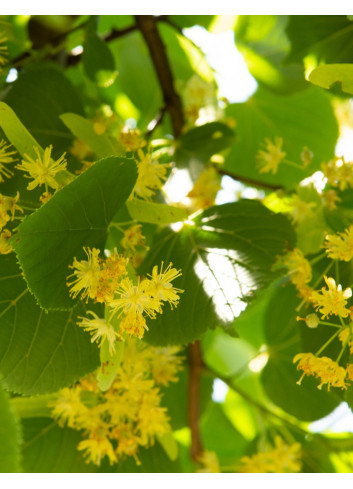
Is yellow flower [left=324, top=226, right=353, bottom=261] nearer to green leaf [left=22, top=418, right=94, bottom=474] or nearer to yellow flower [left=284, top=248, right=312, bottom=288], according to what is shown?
yellow flower [left=284, top=248, right=312, bottom=288]

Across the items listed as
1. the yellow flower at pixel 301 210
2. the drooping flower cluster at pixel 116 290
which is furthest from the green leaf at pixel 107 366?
the yellow flower at pixel 301 210

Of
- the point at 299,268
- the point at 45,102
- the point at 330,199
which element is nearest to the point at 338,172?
the point at 330,199

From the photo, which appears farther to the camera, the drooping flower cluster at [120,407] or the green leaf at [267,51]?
the green leaf at [267,51]

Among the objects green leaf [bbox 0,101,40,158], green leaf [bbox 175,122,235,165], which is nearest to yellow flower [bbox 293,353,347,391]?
green leaf [bbox 0,101,40,158]

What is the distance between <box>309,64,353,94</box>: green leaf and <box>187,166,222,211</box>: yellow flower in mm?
331

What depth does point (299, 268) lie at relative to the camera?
73cm

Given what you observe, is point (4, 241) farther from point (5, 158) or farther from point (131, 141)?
point (131, 141)

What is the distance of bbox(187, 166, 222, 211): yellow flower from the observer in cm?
95

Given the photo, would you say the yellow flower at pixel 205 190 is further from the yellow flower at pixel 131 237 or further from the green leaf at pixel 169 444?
the green leaf at pixel 169 444

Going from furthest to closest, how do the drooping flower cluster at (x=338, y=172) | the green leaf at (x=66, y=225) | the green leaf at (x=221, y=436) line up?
the green leaf at (x=221, y=436) < the drooping flower cluster at (x=338, y=172) < the green leaf at (x=66, y=225)

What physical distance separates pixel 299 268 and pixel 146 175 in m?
0.23

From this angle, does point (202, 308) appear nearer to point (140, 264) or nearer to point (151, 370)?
point (140, 264)

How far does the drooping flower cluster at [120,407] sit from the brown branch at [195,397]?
0.22 metres

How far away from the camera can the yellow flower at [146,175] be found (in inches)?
26.8
